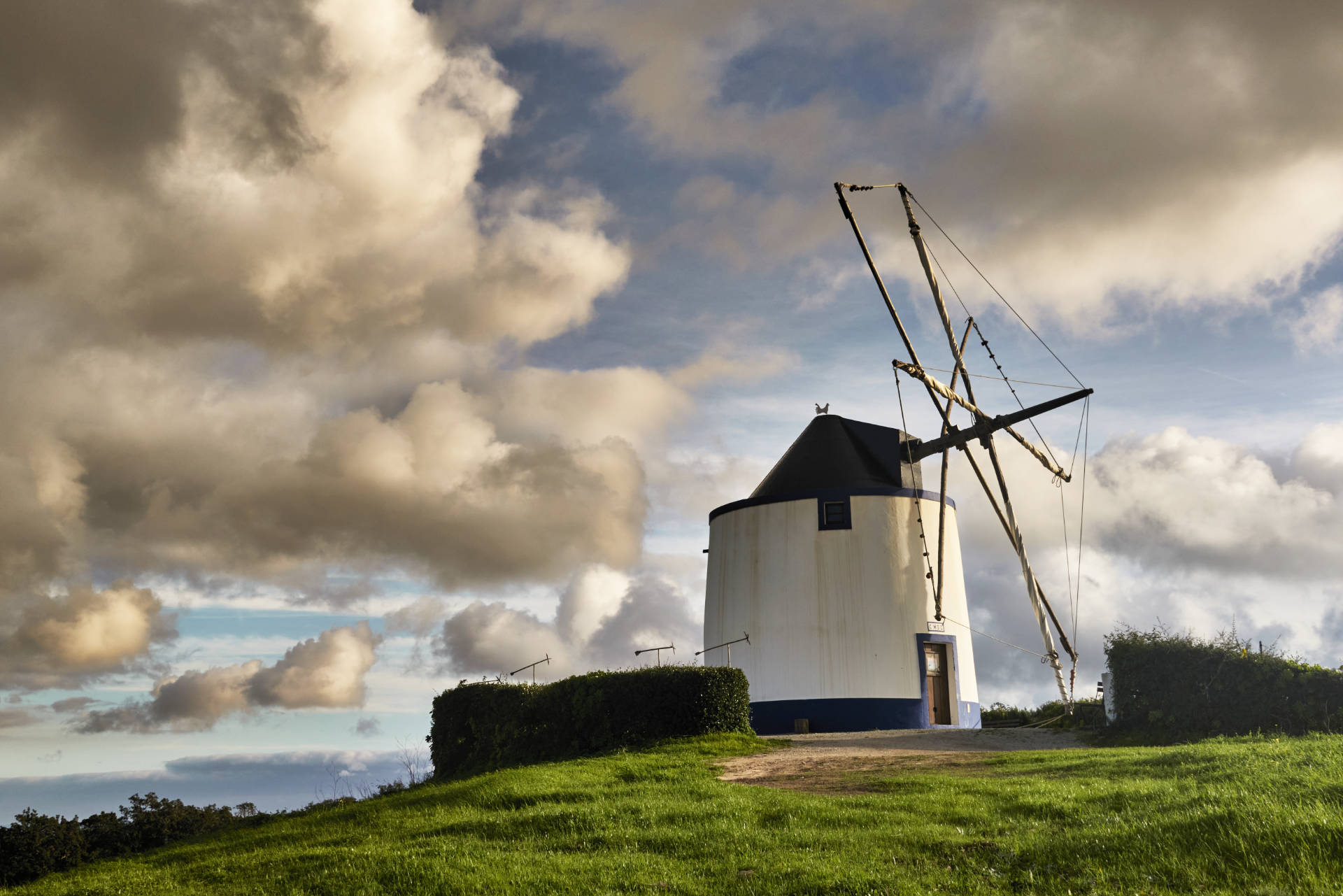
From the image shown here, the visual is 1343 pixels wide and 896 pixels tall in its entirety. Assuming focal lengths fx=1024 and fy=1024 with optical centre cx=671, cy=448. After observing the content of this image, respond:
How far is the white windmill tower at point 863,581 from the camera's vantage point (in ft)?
89.7

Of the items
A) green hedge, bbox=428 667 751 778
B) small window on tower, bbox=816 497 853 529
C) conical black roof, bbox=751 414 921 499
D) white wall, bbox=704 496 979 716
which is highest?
conical black roof, bbox=751 414 921 499

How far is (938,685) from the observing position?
1120 inches

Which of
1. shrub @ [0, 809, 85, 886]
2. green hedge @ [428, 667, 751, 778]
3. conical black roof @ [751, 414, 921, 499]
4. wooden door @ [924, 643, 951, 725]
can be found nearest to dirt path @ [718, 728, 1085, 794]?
green hedge @ [428, 667, 751, 778]

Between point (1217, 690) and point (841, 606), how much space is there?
32.3ft

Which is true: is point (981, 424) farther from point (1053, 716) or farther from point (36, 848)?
point (36, 848)

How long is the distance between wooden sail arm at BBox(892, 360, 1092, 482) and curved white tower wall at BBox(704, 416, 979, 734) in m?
1.11

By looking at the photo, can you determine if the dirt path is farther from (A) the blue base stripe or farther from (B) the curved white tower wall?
A: (B) the curved white tower wall

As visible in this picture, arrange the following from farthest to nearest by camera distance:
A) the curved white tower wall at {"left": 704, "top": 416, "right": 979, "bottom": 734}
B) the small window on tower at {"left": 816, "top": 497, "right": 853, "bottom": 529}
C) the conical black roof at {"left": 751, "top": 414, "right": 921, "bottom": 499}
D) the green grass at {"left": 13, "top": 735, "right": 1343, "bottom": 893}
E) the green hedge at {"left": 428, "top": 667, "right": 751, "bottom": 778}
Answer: the conical black roof at {"left": 751, "top": 414, "right": 921, "bottom": 499}, the small window on tower at {"left": 816, "top": 497, "right": 853, "bottom": 529}, the curved white tower wall at {"left": 704, "top": 416, "right": 979, "bottom": 734}, the green hedge at {"left": 428, "top": 667, "right": 751, "bottom": 778}, the green grass at {"left": 13, "top": 735, "right": 1343, "bottom": 893}

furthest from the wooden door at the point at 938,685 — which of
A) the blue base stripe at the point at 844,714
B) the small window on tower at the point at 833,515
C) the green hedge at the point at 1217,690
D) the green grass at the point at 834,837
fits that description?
the green grass at the point at 834,837

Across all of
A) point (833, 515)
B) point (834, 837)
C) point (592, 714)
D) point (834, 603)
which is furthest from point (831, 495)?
point (834, 837)

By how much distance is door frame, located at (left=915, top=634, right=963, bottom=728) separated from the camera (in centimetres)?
2741

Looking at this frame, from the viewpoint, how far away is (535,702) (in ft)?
77.8

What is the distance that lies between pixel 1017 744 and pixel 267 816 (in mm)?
15050

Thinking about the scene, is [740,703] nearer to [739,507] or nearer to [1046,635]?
[739,507]
